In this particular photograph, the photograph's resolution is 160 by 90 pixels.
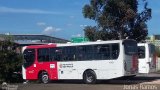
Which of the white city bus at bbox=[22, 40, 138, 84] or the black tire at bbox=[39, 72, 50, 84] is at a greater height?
the white city bus at bbox=[22, 40, 138, 84]

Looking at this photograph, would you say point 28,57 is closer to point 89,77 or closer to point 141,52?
point 89,77

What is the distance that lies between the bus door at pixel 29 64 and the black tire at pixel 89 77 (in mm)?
4127

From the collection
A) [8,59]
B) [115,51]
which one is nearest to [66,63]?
[115,51]

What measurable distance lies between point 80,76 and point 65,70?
1.22 meters

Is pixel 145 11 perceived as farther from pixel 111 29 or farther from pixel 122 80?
pixel 122 80

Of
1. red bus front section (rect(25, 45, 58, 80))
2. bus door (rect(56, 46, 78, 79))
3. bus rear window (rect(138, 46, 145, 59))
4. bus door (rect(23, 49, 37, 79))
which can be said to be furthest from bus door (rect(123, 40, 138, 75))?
bus door (rect(23, 49, 37, 79))

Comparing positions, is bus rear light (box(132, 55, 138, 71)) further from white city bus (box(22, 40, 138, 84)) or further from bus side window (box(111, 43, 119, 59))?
bus side window (box(111, 43, 119, 59))

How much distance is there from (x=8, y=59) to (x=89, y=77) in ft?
19.6

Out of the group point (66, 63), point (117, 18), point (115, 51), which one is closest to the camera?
point (115, 51)

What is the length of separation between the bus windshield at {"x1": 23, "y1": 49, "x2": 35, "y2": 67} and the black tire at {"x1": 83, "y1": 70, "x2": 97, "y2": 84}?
4.29 m

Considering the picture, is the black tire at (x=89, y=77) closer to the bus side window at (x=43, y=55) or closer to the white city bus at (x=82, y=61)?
the white city bus at (x=82, y=61)

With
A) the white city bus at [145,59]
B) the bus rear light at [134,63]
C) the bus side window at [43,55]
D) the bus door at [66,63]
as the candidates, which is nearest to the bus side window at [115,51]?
the bus rear light at [134,63]

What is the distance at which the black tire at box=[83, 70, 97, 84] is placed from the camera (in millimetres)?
26487

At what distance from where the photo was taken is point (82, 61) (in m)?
27.0
